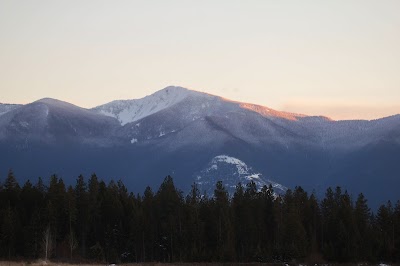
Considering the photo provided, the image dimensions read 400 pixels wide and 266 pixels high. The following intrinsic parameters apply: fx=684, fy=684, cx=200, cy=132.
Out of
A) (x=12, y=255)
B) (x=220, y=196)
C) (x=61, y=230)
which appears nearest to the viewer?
(x=12, y=255)

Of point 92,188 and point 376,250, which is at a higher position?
point 92,188

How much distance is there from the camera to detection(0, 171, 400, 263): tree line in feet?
392

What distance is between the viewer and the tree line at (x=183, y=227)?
11938 centimetres

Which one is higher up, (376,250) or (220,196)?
(220,196)

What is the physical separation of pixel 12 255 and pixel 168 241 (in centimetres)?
3014

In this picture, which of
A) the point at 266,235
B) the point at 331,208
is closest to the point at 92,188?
the point at 266,235

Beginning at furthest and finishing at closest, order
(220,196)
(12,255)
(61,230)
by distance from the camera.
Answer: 1. (220,196)
2. (61,230)
3. (12,255)

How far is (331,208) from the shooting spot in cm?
14212

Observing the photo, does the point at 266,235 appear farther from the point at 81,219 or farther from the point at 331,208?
the point at 81,219

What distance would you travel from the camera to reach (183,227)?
130 metres

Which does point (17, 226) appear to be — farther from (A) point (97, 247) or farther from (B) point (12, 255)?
(A) point (97, 247)

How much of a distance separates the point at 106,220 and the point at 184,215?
15417 millimetres

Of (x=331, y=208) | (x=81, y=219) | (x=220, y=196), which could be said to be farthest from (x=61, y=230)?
(x=331, y=208)

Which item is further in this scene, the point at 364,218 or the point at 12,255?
the point at 364,218
